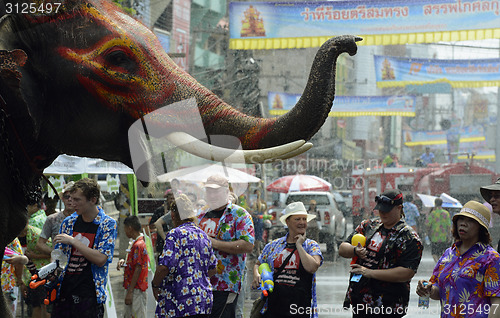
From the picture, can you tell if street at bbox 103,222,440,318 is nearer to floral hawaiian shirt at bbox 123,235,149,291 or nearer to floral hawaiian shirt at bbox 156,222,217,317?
floral hawaiian shirt at bbox 123,235,149,291

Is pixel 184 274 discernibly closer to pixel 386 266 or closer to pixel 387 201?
pixel 386 266

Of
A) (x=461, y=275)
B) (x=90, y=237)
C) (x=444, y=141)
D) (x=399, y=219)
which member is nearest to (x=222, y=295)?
(x=90, y=237)

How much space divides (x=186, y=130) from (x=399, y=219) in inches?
139

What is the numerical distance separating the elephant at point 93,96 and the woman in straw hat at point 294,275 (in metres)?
3.45

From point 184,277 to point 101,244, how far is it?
0.78 m

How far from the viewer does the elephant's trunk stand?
8.14 feet

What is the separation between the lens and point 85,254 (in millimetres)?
5664

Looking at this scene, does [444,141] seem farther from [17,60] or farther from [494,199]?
[17,60]

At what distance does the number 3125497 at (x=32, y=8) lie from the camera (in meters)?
2.53

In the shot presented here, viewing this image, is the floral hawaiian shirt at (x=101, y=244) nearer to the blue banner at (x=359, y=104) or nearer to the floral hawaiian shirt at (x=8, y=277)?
the floral hawaiian shirt at (x=8, y=277)

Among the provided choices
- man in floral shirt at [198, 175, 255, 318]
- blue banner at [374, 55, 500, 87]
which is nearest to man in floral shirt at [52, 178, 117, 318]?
man in floral shirt at [198, 175, 255, 318]

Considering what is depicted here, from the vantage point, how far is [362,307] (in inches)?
223

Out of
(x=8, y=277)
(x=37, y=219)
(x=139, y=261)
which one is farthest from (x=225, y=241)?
(x=37, y=219)

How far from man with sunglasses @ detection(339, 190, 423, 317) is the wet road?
4.26 meters
